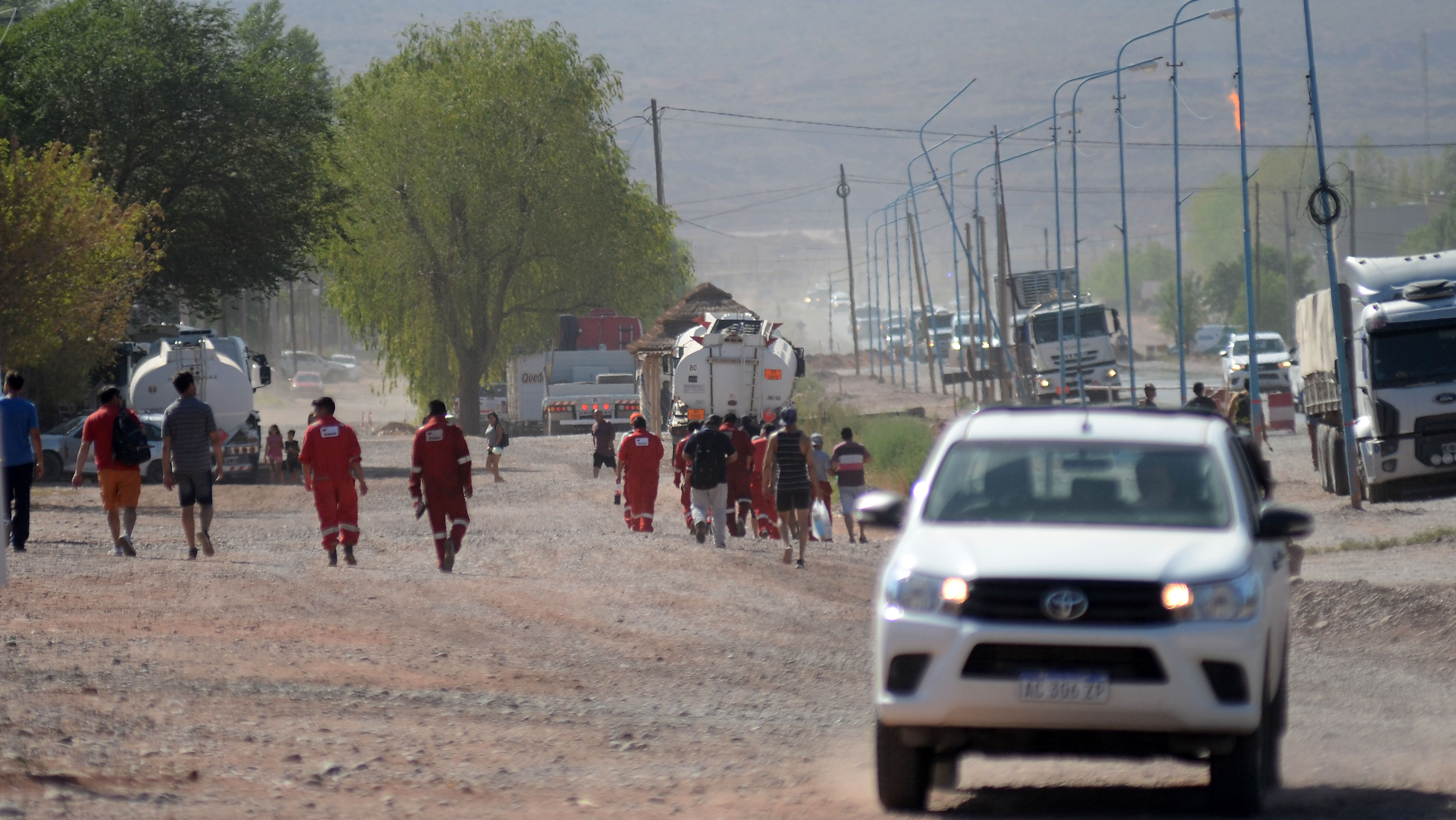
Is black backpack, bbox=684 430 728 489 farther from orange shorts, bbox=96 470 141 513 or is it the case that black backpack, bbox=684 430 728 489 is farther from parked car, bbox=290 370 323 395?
parked car, bbox=290 370 323 395

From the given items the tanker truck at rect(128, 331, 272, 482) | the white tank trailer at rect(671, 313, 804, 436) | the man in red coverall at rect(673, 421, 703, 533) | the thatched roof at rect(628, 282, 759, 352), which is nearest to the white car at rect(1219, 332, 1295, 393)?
the thatched roof at rect(628, 282, 759, 352)

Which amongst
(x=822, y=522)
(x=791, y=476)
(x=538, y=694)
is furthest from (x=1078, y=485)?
(x=822, y=522)

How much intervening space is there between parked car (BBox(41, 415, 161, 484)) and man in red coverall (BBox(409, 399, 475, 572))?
19.0m

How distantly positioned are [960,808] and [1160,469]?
1.75m

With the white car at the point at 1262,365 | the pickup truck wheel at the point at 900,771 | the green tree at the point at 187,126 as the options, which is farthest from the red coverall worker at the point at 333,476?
the white car at the point at 1262,365

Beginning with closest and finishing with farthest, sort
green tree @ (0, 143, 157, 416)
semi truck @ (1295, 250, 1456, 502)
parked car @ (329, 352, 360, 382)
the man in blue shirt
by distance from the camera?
the man in blue shirt < semi truck @ (1295, 250, 1456, 502) < green tree @ (0, 143, 157, 416) < parked car @ (329, 352, 360, 382)

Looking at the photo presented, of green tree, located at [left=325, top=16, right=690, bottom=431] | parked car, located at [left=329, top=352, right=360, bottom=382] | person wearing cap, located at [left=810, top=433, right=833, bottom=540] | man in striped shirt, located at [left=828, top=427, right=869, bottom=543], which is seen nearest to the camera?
person wearing cap, located at [left=810, top=433, right=833, bottom=540]

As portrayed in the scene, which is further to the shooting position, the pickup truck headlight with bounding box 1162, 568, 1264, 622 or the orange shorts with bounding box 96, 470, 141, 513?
the orange shorts with bounding box 96, 470, 141, 513

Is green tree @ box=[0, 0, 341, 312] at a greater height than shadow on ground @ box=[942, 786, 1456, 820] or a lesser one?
greater

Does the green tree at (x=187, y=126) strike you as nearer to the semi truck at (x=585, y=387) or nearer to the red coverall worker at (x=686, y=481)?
the semi truck at (x=585, y=387)

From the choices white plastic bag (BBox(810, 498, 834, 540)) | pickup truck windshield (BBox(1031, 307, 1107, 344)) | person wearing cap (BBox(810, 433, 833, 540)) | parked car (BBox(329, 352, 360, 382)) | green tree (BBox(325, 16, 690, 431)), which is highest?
green tree (BBox(325, 16, 690, 431))

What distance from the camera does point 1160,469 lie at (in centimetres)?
764

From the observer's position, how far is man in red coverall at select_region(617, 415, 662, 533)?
2161 centimetres

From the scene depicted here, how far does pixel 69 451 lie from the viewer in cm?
3412
